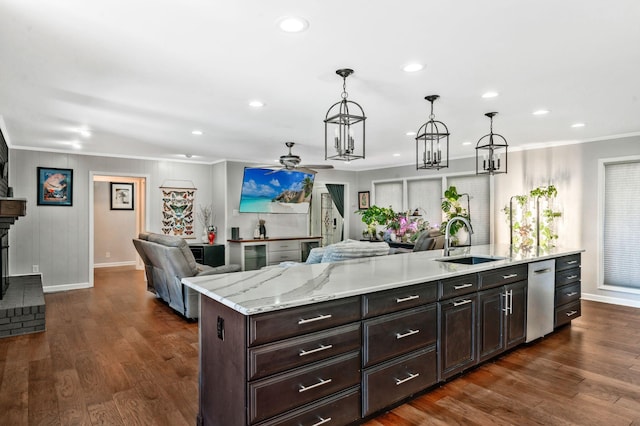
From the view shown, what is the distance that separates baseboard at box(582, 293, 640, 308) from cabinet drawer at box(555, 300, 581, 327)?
1.46m

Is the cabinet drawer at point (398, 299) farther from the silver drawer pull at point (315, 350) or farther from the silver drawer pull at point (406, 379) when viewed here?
the silver drawer pull at point (406, 379)

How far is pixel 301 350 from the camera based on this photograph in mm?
1996

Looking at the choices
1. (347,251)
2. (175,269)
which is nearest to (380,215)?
(347,251)

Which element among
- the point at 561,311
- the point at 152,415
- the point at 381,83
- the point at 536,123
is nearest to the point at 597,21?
the point at 381,83

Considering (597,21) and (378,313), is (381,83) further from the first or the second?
(378,313)

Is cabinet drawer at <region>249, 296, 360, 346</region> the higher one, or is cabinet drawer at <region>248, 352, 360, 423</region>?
cabinet drawer at <region>249, 296, 360, 346</region>

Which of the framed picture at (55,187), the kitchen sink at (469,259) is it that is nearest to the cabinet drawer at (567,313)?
the kitchen sink at (469,259)

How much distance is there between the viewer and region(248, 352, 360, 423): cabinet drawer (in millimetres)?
1863

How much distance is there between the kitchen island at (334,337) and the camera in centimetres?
190

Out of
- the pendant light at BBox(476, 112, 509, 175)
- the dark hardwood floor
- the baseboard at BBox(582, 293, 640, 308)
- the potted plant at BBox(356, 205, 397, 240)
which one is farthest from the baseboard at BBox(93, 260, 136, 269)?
the baseboard at BBox(582, 293, 640, 308)

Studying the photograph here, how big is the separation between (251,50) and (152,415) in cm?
239

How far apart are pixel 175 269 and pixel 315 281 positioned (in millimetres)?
2750

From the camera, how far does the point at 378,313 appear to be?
2350 mm

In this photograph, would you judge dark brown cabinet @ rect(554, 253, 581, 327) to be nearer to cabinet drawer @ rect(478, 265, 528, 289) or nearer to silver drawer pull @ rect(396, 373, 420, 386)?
cabinet drawer @ rect(478, 265, 528, 289)
